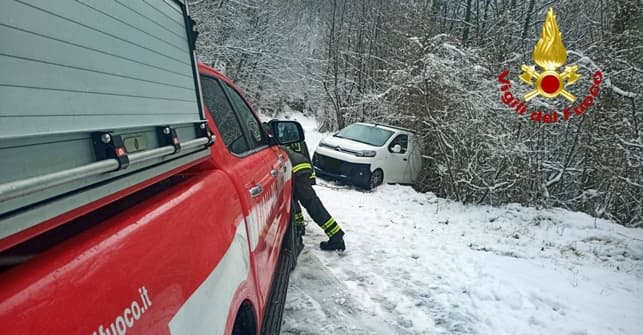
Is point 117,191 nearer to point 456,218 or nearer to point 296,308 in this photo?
point 296,308

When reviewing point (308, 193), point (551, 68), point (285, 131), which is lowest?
point (308, 193)

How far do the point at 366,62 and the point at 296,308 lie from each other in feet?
52.4

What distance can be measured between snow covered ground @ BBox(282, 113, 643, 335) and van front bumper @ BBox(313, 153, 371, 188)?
194 cm

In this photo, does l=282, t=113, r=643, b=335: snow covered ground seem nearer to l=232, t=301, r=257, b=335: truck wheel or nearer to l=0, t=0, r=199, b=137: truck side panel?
l=232, t=301, r=257, b=335: truck wheel

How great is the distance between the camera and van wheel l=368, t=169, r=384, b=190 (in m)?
8.95

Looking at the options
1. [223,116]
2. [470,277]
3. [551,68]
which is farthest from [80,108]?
[551,68]

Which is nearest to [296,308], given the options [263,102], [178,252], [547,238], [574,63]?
[178,252]

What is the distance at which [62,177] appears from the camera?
756 millimetres

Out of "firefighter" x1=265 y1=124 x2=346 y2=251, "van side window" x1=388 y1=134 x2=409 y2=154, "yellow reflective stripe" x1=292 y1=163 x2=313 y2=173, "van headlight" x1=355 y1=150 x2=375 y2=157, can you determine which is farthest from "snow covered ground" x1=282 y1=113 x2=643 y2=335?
"van side window" x1=388 y1=134 x2=409 y2=154

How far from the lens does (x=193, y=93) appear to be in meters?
1.70

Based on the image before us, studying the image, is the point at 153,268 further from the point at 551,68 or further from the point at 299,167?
the point at 551,68

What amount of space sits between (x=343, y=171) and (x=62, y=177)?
27.2 ft

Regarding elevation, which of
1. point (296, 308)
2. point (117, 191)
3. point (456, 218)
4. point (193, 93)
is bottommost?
point (456, 218)

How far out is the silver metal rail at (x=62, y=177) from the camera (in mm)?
636
